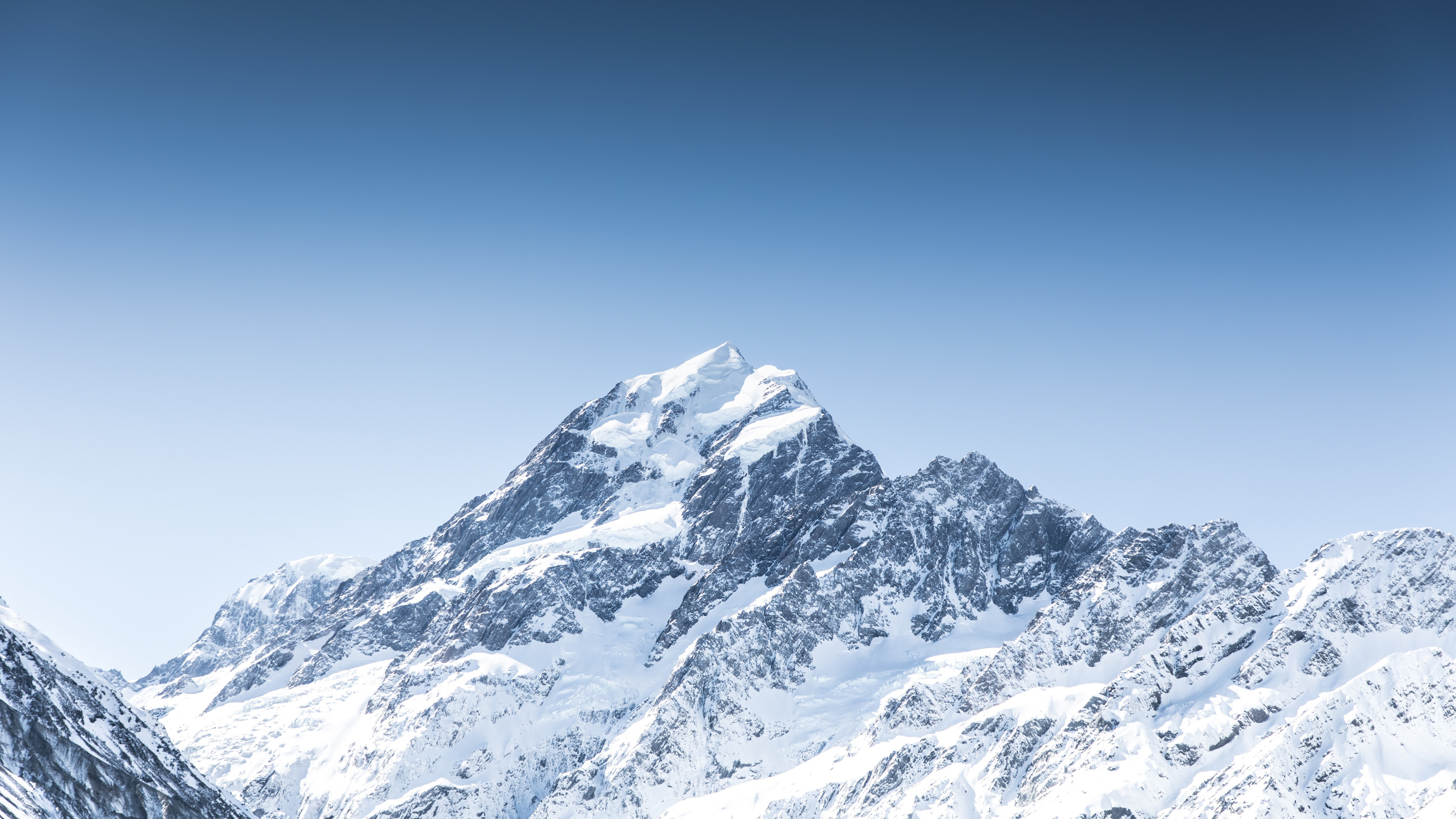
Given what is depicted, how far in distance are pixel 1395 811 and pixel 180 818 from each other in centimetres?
15284

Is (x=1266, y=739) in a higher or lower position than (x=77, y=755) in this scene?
lower

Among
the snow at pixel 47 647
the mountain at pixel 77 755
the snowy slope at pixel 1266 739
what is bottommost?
the snowy slope at pixel 1266 739

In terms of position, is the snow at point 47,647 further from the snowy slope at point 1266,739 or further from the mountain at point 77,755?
the snowy slope at point 1266,739

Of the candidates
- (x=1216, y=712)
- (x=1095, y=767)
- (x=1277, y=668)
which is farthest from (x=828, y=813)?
(x=1277, y=668)

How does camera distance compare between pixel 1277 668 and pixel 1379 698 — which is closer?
pixel 1379 698

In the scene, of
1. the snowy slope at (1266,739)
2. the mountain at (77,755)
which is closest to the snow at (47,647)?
the mountain at (77,755)

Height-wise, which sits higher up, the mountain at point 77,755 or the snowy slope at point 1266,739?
the mountain at point 77,755

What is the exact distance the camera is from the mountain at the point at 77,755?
83.6m

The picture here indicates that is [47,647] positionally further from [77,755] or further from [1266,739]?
[1266,739]

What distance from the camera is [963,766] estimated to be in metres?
198

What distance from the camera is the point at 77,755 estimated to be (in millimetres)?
90312

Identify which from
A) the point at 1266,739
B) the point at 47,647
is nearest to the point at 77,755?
the point at 47,647

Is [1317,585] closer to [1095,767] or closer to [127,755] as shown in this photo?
[1095,767]

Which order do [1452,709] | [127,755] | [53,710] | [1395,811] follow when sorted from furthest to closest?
1. [1452,709]
2. [1395,811]
3. [127,755]
4. [53,710]
